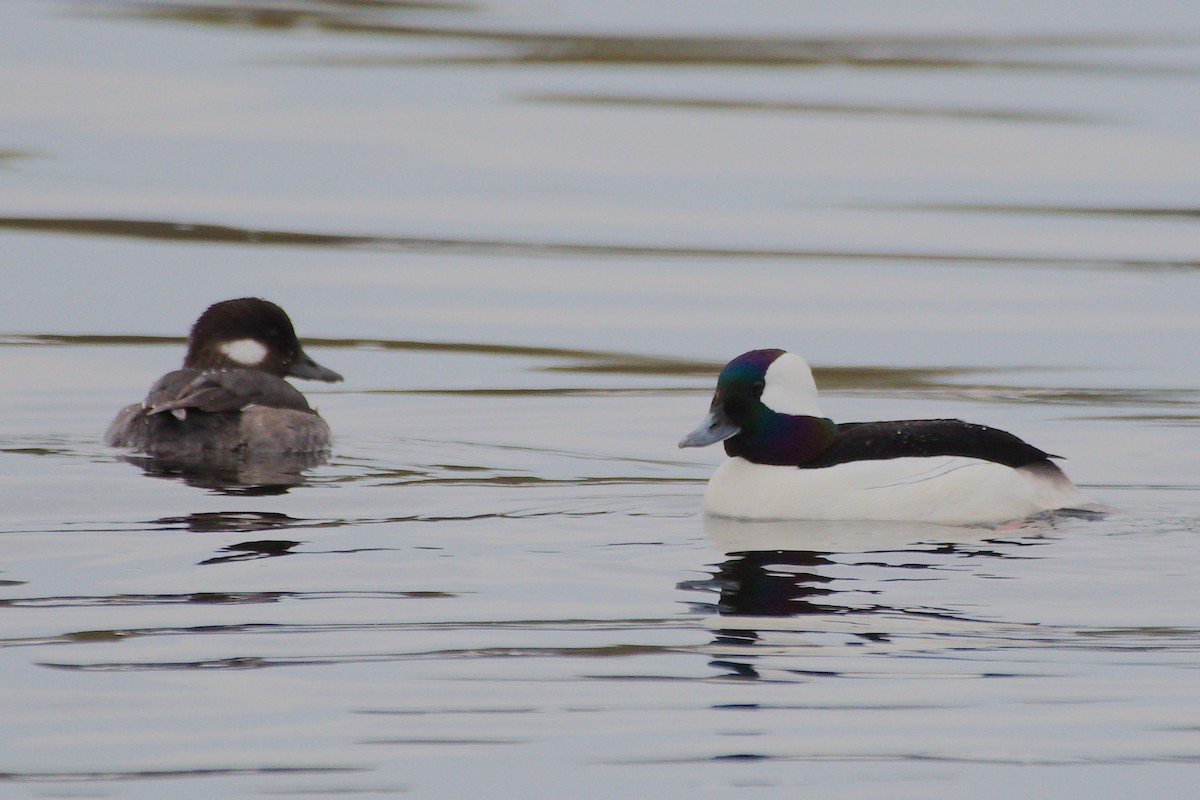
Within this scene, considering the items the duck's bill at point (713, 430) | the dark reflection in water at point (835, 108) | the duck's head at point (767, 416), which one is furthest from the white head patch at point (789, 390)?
the dark reflection in water at point (835, 108)

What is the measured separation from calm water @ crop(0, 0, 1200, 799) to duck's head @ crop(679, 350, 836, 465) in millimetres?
375

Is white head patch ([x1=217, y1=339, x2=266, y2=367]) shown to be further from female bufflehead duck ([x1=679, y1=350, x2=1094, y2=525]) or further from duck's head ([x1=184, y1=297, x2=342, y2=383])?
female bufflehead duck ([x1=679, y1=350, x2=1094, y2=525])

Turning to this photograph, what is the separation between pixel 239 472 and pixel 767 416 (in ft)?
8.20

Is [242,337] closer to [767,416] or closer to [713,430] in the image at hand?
[713,430]

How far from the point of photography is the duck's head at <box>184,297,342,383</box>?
11427 millimetres

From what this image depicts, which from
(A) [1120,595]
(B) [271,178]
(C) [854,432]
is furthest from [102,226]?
(A) [1120,595]

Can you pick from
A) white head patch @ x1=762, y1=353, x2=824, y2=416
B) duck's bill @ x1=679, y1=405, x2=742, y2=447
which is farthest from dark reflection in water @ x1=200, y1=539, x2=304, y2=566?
white head patch @ x1=762, y1=353, x2=824, y2=416

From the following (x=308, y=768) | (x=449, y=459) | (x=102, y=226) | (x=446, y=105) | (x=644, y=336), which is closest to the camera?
(x=308, y=768)

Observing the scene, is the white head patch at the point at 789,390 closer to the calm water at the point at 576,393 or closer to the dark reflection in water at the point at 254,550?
the calm water at the point at 576,393

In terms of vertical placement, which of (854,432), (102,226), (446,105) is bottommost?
(854,432)

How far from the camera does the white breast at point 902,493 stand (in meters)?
8.73

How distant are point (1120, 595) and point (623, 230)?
11.6m

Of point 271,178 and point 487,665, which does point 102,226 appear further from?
point 487,665

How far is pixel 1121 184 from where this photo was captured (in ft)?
67.2
